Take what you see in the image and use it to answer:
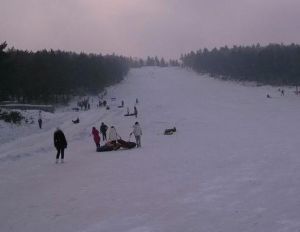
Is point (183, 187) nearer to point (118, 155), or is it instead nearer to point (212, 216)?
point (212, 216)

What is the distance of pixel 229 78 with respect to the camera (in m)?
156

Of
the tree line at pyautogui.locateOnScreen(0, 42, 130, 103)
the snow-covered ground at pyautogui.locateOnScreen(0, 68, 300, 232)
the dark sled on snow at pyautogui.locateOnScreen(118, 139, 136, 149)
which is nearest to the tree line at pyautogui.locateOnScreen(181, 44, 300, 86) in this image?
the tree line at pyautogui.locateOnScreen(0, 42, 130, 103)

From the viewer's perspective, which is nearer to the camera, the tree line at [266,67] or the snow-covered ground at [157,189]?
the snow-covered ground at [157,189]

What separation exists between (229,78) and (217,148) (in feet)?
430

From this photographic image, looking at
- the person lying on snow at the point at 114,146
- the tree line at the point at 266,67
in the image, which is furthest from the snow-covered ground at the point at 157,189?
the tree line at the point at 266,67

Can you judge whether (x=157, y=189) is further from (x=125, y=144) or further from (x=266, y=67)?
Result: (x=266, y=67)

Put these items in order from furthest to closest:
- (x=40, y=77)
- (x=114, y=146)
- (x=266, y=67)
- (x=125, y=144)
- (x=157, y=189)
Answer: (x=266, y=67) → (x=40, y=77) → (x=125, y=144) → (x=114, y=146) → (x=157, y=189)

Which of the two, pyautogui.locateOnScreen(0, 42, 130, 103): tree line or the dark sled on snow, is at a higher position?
pyautogui.locateOnScreen(0, 42, 130, 103): tree line

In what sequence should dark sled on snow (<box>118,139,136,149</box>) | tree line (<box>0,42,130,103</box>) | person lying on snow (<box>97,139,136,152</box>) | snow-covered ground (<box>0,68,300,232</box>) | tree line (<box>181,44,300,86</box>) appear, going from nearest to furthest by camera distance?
1. snow-covered ground (<box>0,68,300,232</box>)
2. person lying on snow (<box>97,139,136,152</box>)
3. dark sled on snow (<box>118,139,136,149</box>)
4. tree line (<box>0,42,130,103</box>)
5. tree line (<box>181,44,300,86</box>)

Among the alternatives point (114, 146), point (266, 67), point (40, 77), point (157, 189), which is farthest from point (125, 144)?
point (266, 67)

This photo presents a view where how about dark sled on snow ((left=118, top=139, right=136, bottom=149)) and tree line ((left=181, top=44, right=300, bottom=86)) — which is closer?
dark sled on snow ((left=118, top=139, right=136, bottom=149))

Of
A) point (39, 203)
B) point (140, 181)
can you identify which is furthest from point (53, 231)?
point (140, 181)

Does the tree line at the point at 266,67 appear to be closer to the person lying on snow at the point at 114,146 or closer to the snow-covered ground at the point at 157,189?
the person lying on snow at the point at 114,146

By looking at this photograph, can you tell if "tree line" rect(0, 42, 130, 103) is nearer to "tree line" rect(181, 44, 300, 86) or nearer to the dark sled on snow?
the dark sled on snow
